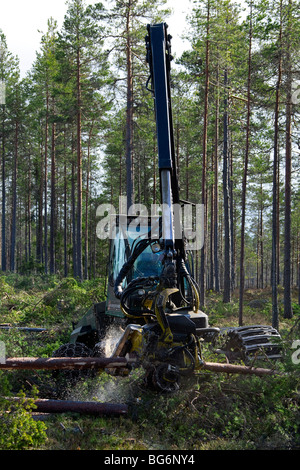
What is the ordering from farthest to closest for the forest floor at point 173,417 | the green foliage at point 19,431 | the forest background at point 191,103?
the forest background at point 191,103, the forest floor at point 173,417, the green foliage at point 19,431

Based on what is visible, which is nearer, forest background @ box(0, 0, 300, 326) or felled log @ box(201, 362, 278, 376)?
felled log @ box(201, 362, 278, 376)

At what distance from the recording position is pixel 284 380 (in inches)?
271

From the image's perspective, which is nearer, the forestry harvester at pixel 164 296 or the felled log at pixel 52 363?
the forestry harvester at pixel 164 296

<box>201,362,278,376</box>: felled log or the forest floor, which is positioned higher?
<box>201,362,278,376</box>: felled log

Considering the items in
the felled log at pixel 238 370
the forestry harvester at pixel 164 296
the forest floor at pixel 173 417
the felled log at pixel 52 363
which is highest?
Result: the forestry harvester at pixel 164 296

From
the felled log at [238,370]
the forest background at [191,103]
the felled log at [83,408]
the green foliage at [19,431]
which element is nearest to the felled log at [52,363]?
the felled log at [83,408]

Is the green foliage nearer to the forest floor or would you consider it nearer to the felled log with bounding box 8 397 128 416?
the forest floor

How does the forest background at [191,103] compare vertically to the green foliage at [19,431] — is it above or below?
above

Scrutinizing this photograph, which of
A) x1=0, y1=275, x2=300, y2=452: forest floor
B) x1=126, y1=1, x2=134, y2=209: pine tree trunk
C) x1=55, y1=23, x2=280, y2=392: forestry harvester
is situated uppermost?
x1=126, y1=1, x2=134, y2=209: pine tree trunk

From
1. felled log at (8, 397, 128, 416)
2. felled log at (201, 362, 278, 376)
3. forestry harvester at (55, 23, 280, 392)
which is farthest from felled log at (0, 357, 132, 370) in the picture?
felled log at (201, 362, 278, 376)

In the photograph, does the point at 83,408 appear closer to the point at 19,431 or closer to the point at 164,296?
the point at 19,431

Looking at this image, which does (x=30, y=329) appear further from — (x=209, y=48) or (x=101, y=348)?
(x=209, y=48)

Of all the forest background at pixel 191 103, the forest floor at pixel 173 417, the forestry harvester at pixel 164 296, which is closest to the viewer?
the forest floor at pixel 173 417

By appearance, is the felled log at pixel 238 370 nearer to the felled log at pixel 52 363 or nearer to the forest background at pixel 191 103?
the felled log at pixel 52 363
